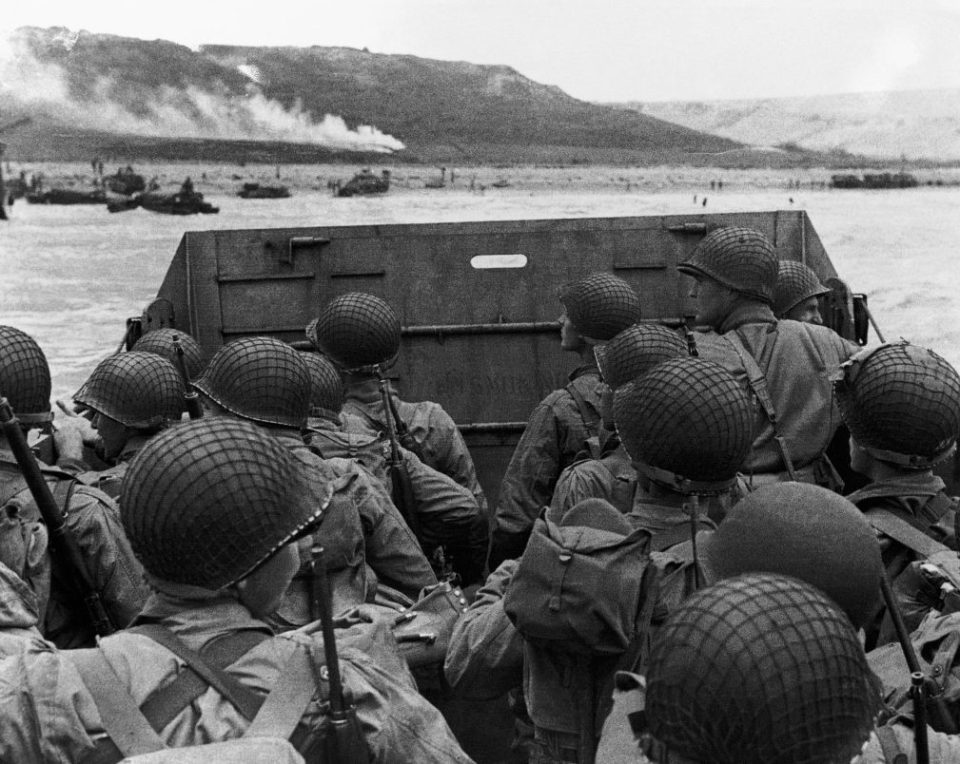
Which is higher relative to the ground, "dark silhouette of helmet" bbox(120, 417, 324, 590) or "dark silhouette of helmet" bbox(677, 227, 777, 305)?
"dark silhouette of helmet" bbox(677, 227, 777, 305)

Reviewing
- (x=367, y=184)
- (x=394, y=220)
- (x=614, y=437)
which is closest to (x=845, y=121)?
(x=394, y=220)

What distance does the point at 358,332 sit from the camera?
4504 millimetres

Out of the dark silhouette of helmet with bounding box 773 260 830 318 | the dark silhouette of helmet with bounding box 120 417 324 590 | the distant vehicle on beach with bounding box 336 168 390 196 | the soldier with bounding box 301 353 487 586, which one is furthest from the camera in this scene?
the distant vehicle on beach with bounding box 336 168 390 196

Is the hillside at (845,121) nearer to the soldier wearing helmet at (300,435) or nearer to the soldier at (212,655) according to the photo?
the soldier wearing helmet at (300,435)

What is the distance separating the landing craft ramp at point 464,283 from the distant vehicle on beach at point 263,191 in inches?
174

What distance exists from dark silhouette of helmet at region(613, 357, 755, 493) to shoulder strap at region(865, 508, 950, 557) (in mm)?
365

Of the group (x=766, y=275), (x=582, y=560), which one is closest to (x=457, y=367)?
(x=766, y=275)

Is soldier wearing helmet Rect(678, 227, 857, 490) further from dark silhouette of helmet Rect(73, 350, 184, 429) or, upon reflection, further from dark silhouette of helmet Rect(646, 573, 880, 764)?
dark silhouette of helmet Rect(646, 573, 880, 764)

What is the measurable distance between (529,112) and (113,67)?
375 centimetres

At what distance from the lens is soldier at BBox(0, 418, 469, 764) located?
5.88 ft

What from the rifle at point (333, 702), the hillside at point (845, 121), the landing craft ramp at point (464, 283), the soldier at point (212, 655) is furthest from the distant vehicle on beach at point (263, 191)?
the rifle at point (333, 702)

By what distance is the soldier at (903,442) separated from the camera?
2840 millimetres

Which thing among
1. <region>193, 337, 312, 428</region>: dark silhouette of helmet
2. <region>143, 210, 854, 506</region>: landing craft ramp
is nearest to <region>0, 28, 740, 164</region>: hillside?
<region>143, 210, 854, 506</region>: landing craft ramp

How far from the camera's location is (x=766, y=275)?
177 inches
